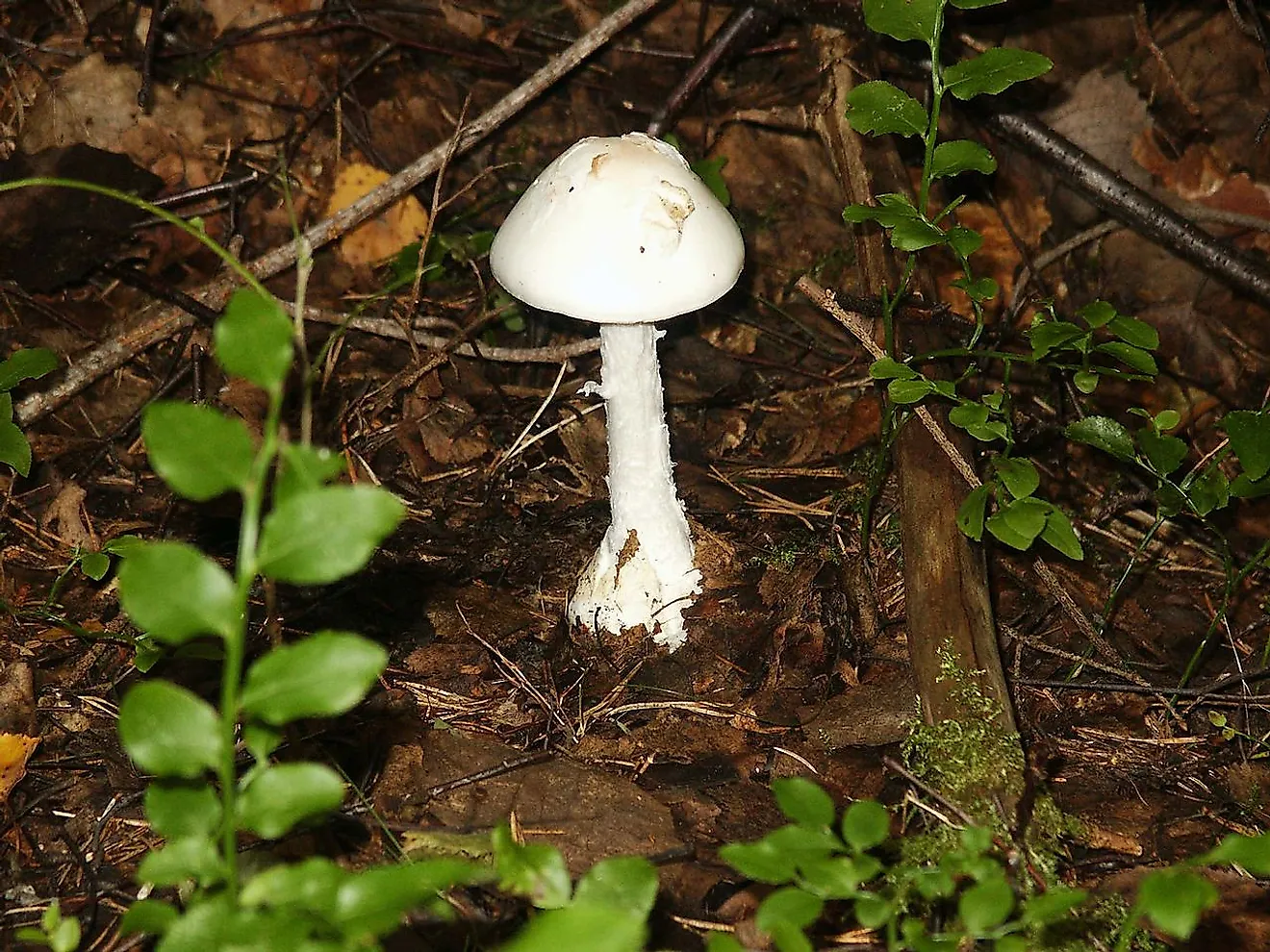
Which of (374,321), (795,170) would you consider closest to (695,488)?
(374,321)

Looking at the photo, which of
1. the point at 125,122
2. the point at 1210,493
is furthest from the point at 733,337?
the point at 125,122

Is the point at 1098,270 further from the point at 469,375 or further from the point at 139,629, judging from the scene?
the point at 139,629

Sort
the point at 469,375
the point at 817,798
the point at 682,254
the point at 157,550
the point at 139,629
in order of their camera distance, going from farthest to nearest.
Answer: the point at 469,375 → the point at 139,629 → the point at 682,254 → the point at 817,798 → the point at 157,550

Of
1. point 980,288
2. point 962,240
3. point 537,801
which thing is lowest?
point 537,801

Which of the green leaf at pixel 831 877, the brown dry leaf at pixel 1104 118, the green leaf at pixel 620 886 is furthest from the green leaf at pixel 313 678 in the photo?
the brown dry leaf at pixel 1104 118

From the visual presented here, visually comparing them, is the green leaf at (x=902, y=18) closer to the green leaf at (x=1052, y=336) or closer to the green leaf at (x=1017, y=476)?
the green leaf at (x=1052, y=336)

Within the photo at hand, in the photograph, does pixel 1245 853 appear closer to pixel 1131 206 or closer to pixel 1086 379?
pixel 1086 379
